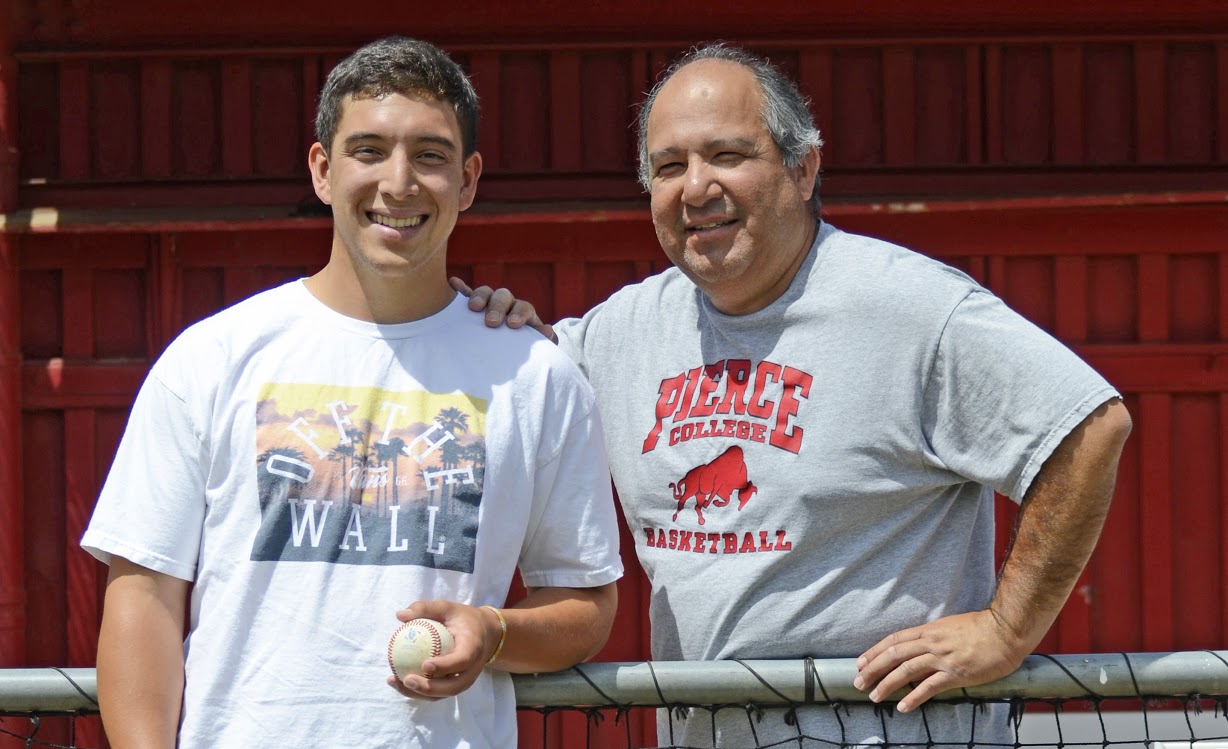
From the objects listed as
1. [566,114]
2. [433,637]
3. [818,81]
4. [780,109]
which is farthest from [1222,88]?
[433,637]

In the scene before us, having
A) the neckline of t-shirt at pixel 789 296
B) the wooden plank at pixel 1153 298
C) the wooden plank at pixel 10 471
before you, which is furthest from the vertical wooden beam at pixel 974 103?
the wooden plank at pixel 10 471

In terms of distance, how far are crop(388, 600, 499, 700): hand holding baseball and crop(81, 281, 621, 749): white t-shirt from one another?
0.29 feet

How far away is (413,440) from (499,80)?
130 inches

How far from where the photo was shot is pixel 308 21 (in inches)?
194

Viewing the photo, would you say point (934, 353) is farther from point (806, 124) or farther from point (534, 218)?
point (534, 218)

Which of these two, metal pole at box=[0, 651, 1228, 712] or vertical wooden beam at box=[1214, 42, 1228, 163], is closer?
metal pole at box=[0, 651, 1228, 712]

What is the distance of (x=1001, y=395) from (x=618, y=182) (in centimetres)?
309

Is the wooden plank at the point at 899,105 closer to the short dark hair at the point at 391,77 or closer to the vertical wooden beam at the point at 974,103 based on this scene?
the vertical wooden beam at the point at 974,103

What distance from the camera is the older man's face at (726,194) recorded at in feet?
7.47

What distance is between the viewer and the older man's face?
89.6 inches

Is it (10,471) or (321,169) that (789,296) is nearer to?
(321,169)

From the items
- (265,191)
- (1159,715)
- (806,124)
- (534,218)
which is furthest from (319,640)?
(1159,715)

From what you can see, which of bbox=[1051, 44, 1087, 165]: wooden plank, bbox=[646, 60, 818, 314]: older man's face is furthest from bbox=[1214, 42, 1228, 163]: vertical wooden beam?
bbox=[646, 60, 818, 314]: older man's face

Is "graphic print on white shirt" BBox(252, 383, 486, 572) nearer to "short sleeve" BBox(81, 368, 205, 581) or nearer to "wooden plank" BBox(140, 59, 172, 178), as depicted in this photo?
"short sleeve" BBox(81, 368, 205, 581)
